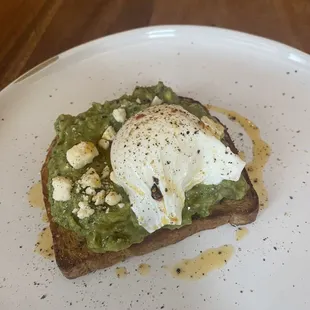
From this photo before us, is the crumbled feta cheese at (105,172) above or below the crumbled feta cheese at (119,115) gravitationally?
below

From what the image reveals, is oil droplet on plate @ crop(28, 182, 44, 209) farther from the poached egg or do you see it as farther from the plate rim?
the plate rim

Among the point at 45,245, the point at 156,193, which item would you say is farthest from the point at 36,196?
the point at 156,193

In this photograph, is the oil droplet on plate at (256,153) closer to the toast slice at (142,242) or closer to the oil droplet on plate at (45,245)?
the toast slice at (142,242)

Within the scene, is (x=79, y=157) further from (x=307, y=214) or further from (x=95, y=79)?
(x=307, y=214)

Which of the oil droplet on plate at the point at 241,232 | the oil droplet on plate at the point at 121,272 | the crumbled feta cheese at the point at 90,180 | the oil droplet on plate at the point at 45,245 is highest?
the crumbled feta cheese at the point at 90,180


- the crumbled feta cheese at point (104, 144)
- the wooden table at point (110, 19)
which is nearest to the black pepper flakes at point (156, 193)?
the crumbled feta cheese at point (104, 144)

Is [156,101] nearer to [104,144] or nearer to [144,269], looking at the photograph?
[104,144]

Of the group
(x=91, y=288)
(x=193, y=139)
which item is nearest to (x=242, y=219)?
(x=193, y=139)
